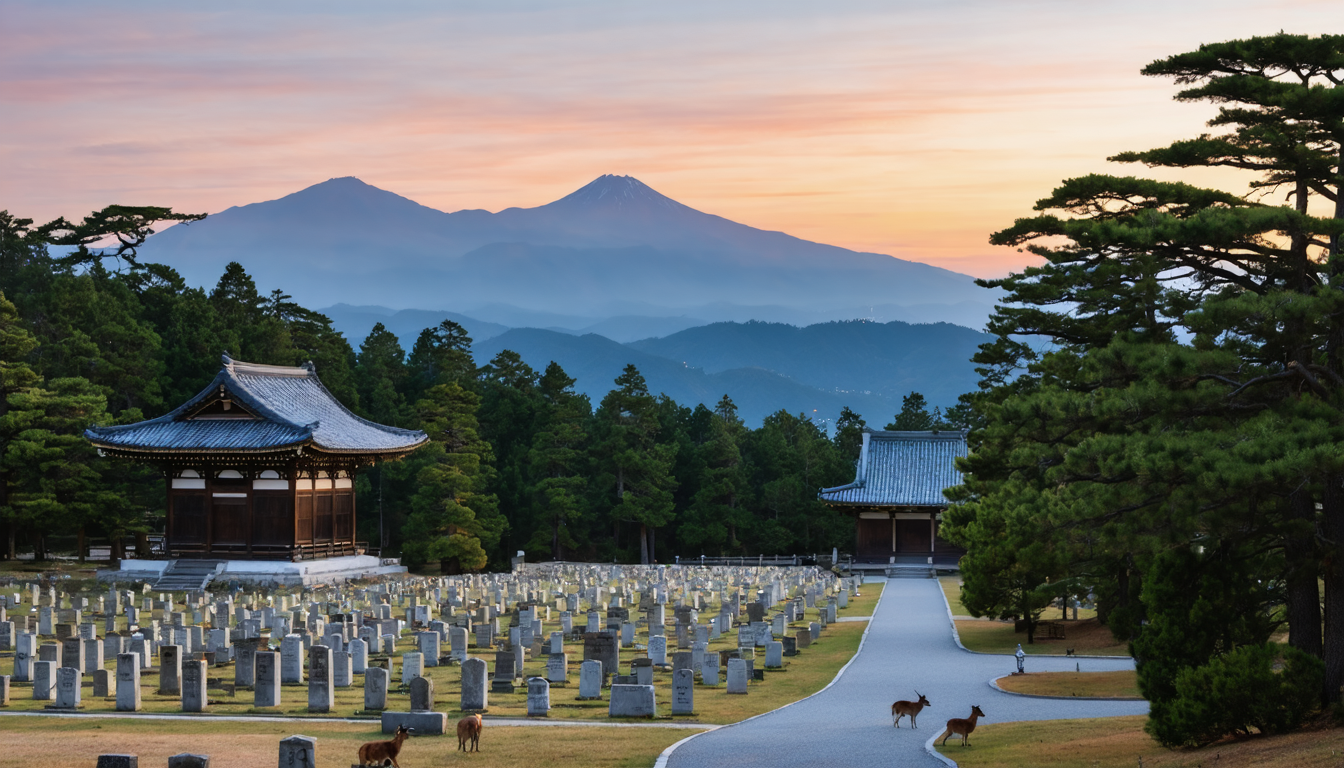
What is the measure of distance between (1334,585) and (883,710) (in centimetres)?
651

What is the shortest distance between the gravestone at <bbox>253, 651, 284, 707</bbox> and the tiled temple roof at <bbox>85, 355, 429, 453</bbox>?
23319 millimetres

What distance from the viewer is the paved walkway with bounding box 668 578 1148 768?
14.3 m

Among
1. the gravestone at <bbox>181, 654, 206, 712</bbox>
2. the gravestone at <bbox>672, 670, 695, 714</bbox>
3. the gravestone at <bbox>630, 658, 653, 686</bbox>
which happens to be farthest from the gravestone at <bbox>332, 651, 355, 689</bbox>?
the gravestone at <bbox>672, 670, 695, 714</bbox>

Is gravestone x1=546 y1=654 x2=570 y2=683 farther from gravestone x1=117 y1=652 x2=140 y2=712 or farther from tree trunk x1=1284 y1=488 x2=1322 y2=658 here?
tree trunk x1=1284 y1=488 x2=1322 y2=658

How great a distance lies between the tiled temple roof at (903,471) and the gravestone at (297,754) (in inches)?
1652

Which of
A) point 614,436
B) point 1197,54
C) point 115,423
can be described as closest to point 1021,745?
point 1197,54

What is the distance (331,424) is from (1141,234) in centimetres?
3715

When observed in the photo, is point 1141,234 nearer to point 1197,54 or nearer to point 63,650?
point 1197,54

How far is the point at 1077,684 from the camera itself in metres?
19.9

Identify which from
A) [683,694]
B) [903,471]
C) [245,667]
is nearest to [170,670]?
[245,667]

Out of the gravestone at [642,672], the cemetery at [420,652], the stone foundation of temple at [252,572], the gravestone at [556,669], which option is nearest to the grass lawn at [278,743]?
the cemetery at [420,652]

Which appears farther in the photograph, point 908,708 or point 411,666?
point 411,666

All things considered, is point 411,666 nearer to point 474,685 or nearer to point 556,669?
point 556,669

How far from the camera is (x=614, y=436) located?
194 ft
